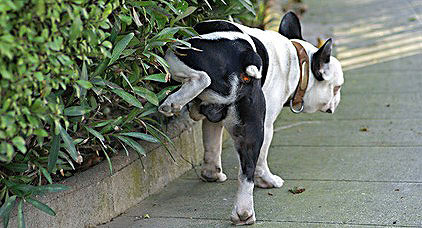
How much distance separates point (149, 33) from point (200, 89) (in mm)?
445

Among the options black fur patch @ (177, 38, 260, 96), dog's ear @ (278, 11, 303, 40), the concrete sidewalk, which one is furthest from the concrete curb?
dog's ear @ (278, 11, 303, 40)

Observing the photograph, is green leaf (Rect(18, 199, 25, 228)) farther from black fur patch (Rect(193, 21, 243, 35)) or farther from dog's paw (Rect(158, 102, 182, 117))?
black fur patch (Rect(193, 21, 243, 35))

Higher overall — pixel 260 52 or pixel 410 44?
pixel 260 52

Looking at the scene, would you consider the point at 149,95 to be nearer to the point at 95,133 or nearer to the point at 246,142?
the point at 95,133

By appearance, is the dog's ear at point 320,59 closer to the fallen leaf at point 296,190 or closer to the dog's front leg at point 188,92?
the fallen leaf at point 296,190

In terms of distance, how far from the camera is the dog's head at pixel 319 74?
16.5 ft

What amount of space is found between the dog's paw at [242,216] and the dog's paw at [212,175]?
90 cm

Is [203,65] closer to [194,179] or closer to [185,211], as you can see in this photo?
[185,211]

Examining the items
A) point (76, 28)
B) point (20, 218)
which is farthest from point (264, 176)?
point (76, 28)

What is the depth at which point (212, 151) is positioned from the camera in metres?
5.21

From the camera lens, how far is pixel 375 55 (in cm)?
959

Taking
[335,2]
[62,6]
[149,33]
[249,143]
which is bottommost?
[335,2]

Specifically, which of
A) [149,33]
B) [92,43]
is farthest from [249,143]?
[92,43]

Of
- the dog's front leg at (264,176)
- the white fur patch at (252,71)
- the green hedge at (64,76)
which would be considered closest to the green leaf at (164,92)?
the green hedge at (64,76)
